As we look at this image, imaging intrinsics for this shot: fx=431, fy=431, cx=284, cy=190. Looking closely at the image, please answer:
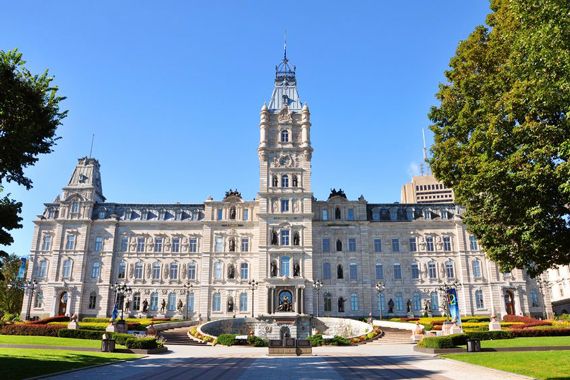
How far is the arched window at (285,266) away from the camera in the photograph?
2253 inches

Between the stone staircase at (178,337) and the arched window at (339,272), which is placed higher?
the arched window at (339,272)

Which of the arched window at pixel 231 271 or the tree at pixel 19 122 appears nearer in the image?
the tree at pixel 19 122

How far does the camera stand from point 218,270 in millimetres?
60125

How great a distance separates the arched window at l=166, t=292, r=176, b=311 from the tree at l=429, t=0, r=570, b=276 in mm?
46103

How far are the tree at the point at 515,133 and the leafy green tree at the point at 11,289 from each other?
71660 mm

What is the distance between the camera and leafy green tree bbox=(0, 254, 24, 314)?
69.4 m

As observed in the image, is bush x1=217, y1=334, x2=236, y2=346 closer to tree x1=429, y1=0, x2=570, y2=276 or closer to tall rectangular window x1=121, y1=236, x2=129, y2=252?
tree x1=429, y1=0, x2=570, y2=276

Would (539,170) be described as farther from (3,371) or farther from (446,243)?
(446,243)

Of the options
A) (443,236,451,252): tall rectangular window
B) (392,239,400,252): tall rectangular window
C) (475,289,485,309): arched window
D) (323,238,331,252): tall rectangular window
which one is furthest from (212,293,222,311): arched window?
(475,289,485,309): arched window

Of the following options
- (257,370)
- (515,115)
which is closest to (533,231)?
(515,115)

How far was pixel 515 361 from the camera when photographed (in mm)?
21125

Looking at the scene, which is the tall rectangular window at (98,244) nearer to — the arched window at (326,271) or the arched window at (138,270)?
the arched window at (138,270)

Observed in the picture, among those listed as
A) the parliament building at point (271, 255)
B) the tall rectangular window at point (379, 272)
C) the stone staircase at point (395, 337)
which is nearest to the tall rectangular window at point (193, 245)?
the parliament building at point (271, 255)

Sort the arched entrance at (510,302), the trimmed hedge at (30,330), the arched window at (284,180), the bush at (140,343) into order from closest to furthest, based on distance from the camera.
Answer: the bush at (140,343) → the trimmed hedge at (30,330) → the arched entrance at (510,302) → the arched window at (284,180)
